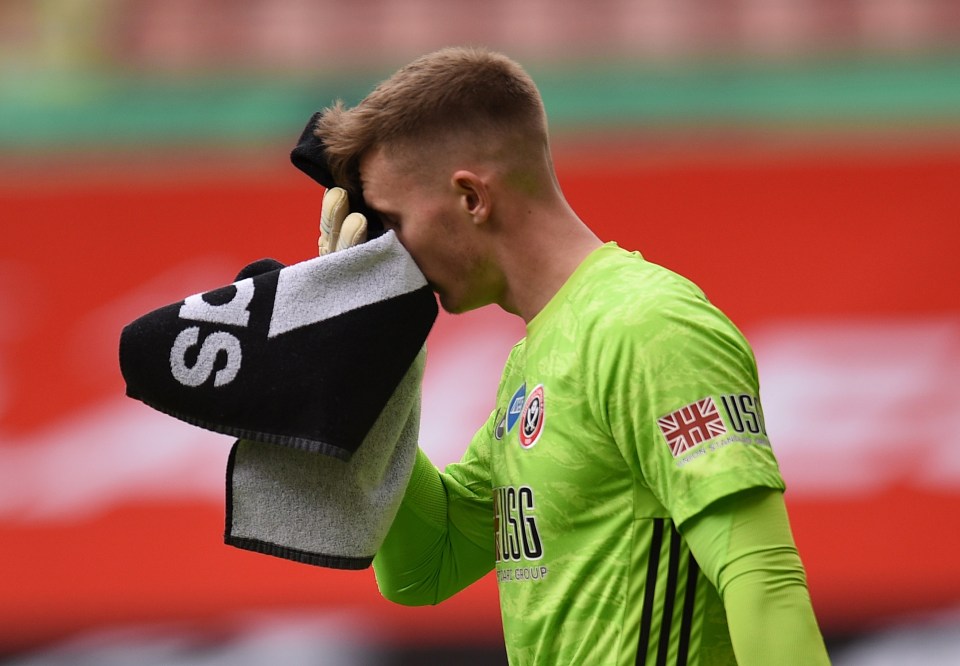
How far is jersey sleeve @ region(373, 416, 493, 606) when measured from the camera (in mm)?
1657

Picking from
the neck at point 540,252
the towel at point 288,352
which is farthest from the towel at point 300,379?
the neck at point 540,252

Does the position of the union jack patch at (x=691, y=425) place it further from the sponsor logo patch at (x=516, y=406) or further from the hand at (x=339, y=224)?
the hand at (x=339, y=224)

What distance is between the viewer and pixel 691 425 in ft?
3.97

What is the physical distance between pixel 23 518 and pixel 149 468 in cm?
35

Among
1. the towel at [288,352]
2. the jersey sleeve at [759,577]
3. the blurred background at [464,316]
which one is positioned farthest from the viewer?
the blurred background at [464,316]

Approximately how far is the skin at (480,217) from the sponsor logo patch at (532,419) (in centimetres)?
A: 13

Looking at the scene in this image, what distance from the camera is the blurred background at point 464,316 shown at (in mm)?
3295

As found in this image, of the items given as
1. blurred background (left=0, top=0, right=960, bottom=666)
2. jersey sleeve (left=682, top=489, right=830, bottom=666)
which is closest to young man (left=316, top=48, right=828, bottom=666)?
jersey sleeve (left=682, top=489, right=830, bottom=666)

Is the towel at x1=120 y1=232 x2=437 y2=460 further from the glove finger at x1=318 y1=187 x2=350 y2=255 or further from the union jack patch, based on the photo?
the union jack patch

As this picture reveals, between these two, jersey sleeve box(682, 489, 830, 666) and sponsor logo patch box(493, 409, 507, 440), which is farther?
sponsor logo patch box(493, 409, 507, 440)

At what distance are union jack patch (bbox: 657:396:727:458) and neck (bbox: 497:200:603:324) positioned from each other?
0.99 ft

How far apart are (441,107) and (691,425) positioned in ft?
1.61

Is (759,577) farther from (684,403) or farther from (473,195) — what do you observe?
(473,195)

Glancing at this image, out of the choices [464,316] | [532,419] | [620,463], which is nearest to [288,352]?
[532,419]
